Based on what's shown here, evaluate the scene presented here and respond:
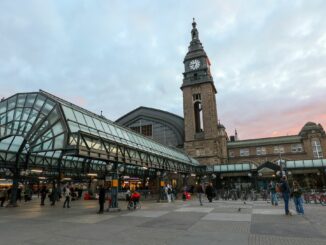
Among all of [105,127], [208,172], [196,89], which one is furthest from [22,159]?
[196,89]

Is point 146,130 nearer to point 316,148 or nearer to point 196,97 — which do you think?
point 196,97

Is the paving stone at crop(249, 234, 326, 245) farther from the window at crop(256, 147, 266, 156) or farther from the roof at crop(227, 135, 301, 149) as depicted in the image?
the roof at crop(227, 135, 301, 149)

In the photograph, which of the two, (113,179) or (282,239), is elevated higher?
(113,179)

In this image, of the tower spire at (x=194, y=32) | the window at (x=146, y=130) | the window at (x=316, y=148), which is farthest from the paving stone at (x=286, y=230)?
the tower spire at (x=194, y=32)

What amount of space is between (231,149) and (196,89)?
69.9ft

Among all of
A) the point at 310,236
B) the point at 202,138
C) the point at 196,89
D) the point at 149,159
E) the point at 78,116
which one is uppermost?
the point at 196,89

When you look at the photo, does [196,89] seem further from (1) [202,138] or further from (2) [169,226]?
(2) [169,226]

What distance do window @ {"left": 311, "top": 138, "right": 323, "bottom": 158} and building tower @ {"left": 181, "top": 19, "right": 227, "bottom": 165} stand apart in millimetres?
22945

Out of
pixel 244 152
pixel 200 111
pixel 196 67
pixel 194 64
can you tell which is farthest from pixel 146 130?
pixel 244 152

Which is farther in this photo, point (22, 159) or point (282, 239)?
point (22, 159)

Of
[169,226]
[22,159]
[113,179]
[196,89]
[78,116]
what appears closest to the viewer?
[169,226]

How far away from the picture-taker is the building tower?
68.9 metres

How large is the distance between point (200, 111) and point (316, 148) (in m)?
32.4

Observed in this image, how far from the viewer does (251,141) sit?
77.7m
